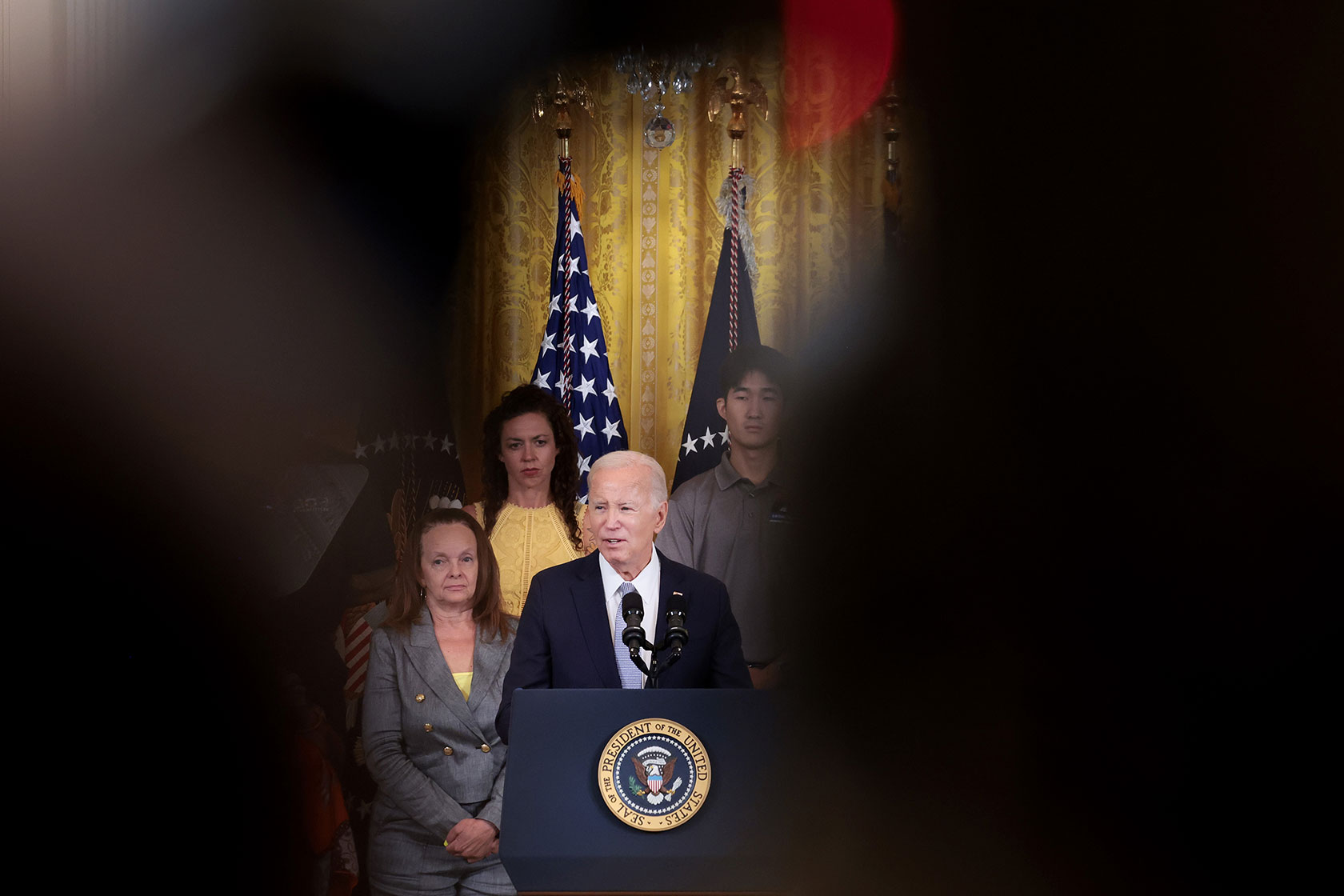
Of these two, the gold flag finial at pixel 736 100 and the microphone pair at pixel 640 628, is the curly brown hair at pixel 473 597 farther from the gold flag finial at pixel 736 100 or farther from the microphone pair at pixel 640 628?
the gold flag finial at pixel 736 100

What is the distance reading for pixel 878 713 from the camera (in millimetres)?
3566

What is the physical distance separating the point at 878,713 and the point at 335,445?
242cm

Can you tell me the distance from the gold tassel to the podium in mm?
2667

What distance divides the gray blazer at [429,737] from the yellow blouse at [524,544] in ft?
0.82

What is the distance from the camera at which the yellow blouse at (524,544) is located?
455cm

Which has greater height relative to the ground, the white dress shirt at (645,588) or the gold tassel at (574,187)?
the gold tassel at (574,187)

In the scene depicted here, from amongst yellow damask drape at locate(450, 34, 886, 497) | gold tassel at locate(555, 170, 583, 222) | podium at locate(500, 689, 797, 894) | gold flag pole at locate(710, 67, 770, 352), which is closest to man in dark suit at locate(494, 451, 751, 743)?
podium at locate(500, 689, 797, 894)

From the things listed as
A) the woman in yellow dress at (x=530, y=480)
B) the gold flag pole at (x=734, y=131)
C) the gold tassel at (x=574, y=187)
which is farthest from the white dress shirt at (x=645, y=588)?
the gold tassel at (x=574, y=187)

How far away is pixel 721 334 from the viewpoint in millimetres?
4855

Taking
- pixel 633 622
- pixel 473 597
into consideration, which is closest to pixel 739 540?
pixel 473 597

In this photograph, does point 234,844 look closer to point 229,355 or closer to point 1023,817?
point 229,355

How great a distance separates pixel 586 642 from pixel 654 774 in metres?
1.03

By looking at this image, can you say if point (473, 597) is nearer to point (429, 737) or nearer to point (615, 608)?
point (429, 737)

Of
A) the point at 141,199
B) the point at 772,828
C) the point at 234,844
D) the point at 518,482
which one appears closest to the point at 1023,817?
the point at 772,828
